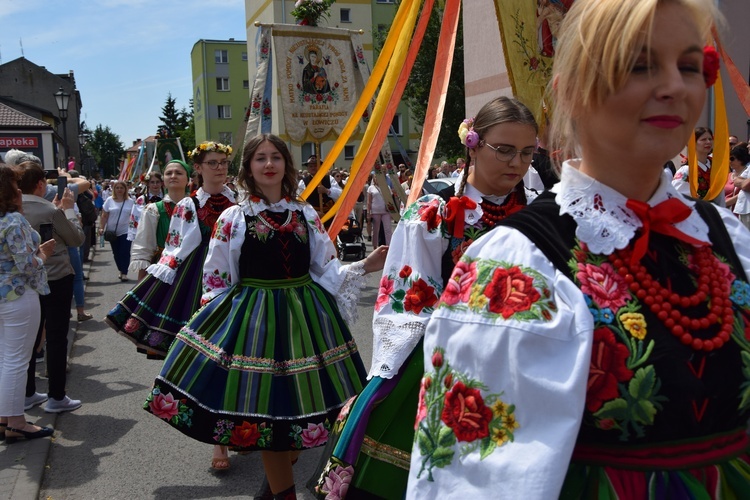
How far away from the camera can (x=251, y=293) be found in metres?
4.06

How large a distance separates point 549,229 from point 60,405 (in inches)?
208

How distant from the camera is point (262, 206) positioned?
4184 millimetres

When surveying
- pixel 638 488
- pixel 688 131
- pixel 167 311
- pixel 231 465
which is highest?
pixel 688 131

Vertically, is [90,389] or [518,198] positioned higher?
[518,198]

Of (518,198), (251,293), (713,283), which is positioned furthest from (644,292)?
(251,293)

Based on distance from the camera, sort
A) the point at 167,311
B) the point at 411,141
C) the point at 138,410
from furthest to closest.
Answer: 1. the point at 411,141
2. the point at 138,410
3. the point at 167,311

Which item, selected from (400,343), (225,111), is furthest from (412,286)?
(225,111)

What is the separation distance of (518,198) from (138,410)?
3.87 meters

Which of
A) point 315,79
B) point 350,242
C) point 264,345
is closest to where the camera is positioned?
point 264,345

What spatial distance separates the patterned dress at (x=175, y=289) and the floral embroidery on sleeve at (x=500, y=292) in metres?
4.00

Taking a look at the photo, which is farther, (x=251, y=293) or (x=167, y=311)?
(x=167, y=311)

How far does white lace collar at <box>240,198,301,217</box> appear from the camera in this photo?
416cm

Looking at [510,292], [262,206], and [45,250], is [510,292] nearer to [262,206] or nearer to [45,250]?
[262,206]

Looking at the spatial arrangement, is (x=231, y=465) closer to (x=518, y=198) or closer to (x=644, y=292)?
(x=518, y=198)
